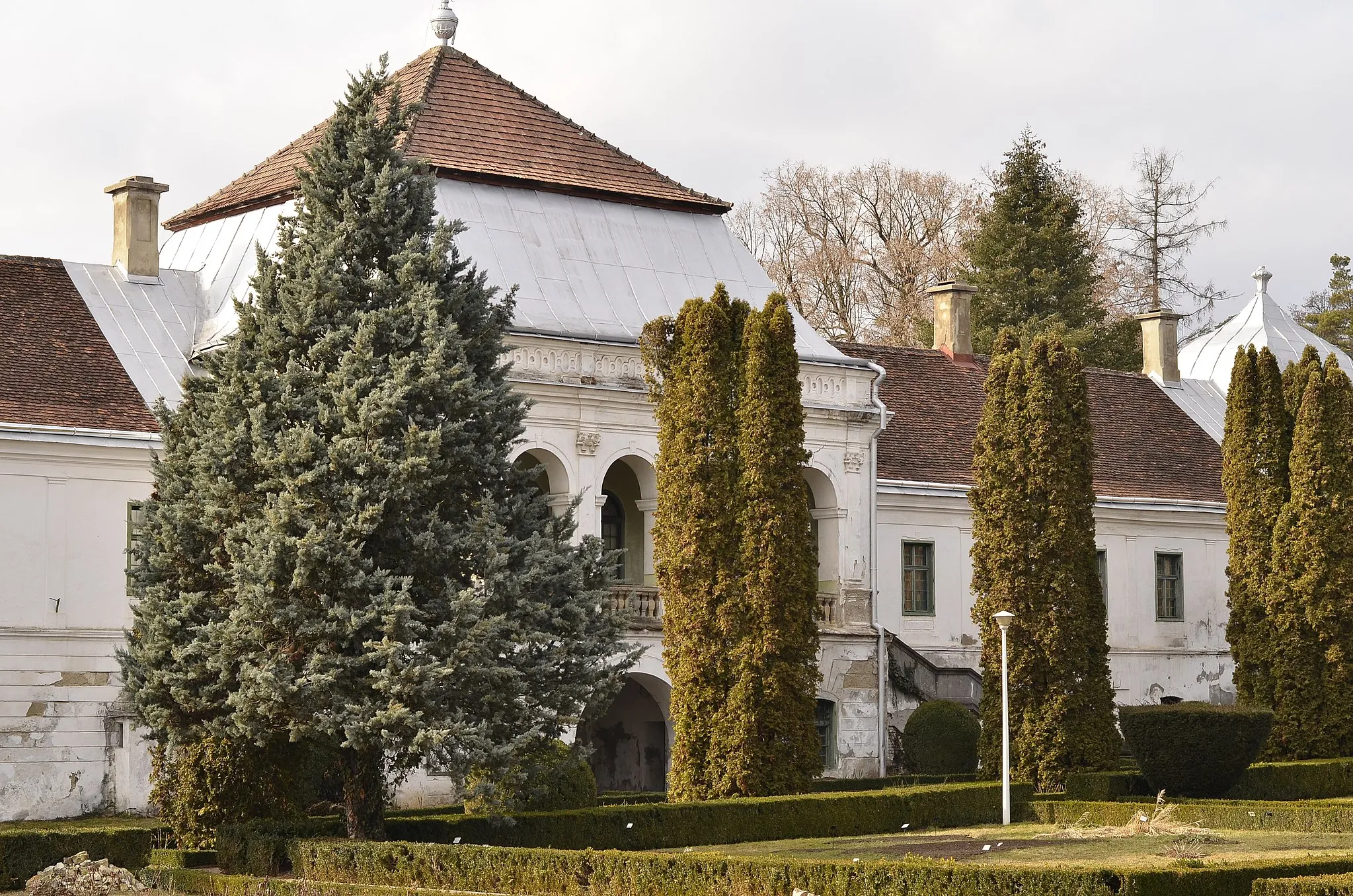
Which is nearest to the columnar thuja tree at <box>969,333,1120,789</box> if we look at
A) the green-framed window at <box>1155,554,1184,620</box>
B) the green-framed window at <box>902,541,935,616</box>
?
the green-framed window at <box>902,541,935,616</box>

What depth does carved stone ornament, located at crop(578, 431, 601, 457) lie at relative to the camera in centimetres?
2930

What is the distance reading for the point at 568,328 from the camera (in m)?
29.4

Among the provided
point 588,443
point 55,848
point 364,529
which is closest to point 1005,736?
point 588,443

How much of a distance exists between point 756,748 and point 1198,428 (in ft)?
66.8

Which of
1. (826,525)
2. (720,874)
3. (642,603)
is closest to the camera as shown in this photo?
(720,874)

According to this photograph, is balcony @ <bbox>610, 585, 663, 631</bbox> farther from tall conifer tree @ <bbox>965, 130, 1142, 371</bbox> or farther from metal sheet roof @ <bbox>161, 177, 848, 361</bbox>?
tall conifer tree @ <bbox>965, 130, 1142, 371</bbox>

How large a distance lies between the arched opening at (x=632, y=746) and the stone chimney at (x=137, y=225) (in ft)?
35.1

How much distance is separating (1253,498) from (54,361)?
18.9 metres

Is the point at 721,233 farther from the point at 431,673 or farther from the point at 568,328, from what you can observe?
the point at 431,673

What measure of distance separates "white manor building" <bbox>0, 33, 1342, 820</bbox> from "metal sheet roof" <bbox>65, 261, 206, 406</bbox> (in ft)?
0.17

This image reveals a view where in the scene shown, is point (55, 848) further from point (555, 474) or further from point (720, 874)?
point (555, 474)

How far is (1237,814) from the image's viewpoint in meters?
22.9

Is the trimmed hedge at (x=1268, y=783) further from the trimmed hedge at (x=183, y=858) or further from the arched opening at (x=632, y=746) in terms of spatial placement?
the trimmed hedge at (x=183, y=858)

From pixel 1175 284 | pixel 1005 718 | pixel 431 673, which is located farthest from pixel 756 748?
pixel 1175 284
